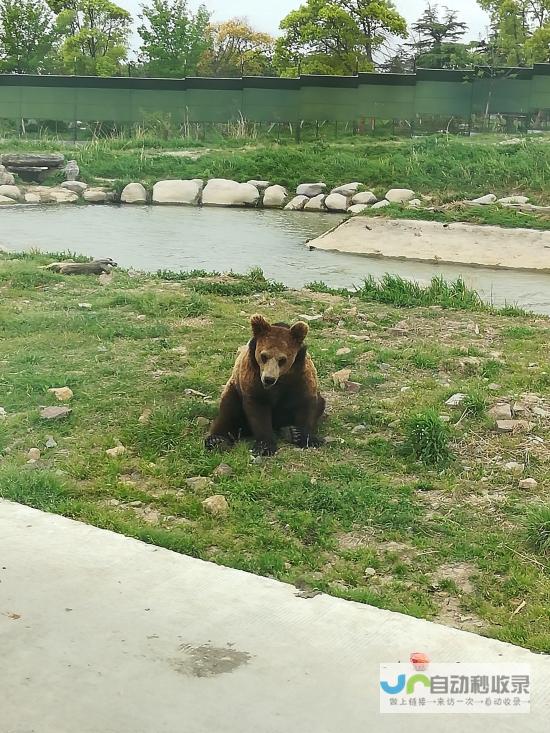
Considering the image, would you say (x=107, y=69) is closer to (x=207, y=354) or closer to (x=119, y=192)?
(x=119, y=192)

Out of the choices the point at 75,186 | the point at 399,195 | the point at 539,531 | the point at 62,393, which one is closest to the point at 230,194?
the point at 75,186

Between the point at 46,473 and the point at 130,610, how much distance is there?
1479mm

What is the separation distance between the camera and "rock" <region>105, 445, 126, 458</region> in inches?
184

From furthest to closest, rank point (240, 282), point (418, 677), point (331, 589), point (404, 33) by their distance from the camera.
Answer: point (404, 33) → point (240, 282) → point (331, 589) → point (418, 677)

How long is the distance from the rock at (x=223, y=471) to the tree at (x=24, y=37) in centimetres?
3711

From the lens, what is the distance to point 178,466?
15.0ft

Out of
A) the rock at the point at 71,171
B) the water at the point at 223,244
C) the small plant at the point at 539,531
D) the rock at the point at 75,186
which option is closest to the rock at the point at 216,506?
the small plant at the point at 539,531

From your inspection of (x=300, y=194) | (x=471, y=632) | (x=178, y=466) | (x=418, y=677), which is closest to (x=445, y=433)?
(x=178, y=466)

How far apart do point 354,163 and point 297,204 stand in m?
2.11

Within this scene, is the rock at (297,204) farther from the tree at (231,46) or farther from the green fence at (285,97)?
the tree at (231,46)

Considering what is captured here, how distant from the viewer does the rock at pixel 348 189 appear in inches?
724

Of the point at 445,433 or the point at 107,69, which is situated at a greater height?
the point at 107,69

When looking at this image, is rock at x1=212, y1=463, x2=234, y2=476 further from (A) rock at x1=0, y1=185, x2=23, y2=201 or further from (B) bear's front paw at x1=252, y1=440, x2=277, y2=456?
(A) rock at x1=0, y1=185, x2=23, y2=201

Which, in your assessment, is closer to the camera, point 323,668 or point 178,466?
point 323,668
